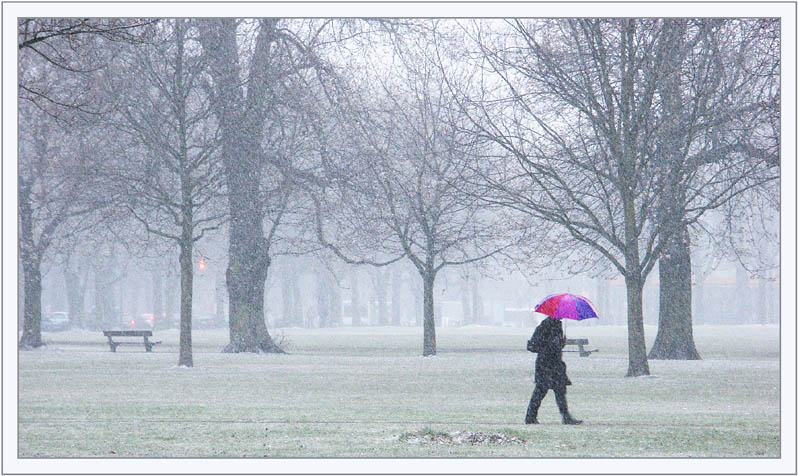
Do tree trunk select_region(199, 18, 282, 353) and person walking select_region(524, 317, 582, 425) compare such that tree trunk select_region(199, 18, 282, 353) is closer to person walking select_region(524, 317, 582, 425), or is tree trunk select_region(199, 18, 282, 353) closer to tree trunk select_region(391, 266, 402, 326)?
person walking select_region(524, 317, 582, 425)

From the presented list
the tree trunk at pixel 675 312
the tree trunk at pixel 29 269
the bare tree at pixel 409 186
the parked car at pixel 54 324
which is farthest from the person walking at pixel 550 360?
the parked car at pixel 54 324

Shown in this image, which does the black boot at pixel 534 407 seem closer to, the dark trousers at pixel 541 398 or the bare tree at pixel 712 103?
the dark trousers at pixel 541 398

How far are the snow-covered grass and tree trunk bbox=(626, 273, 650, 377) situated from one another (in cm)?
48

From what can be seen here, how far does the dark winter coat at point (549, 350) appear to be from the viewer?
15.0 meters

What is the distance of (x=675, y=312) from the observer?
3334cm

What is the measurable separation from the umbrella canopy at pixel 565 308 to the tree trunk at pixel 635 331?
10938mm

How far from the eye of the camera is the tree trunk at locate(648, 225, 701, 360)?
3312 cm

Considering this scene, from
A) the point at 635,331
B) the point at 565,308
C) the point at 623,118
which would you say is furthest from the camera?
the point at 635,331

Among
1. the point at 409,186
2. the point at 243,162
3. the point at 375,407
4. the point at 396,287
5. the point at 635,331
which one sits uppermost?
the point at 243,162

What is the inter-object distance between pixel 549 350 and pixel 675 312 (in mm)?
19102

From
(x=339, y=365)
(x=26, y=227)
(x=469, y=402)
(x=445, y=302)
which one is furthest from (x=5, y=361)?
(x=445, y=302)

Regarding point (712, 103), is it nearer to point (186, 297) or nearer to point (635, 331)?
point (635, 331)

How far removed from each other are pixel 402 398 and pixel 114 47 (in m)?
14.9

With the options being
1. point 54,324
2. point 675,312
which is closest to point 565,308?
point 675,312
